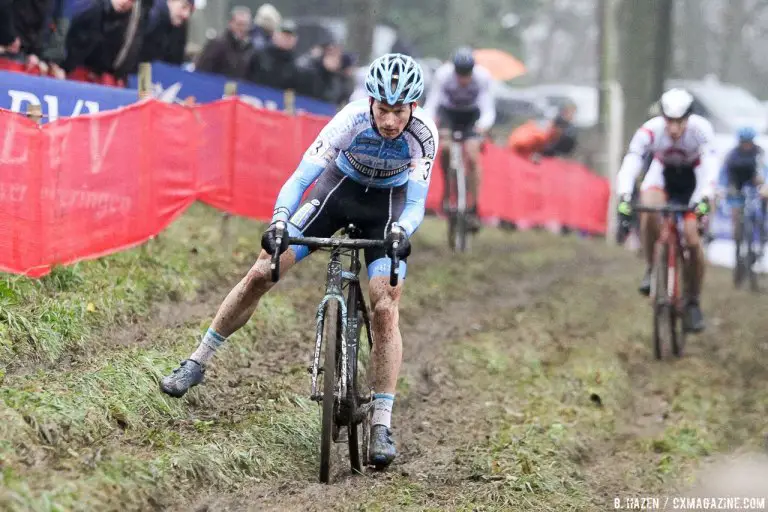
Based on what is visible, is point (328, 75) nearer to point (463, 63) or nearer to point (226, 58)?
point (226, 58)

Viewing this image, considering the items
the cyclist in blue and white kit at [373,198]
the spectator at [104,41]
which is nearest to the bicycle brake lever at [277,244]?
the cyclist in blue and white kit at [373,198]

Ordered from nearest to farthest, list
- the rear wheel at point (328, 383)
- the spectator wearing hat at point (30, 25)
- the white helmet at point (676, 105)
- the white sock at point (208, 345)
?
the rear wheel at point (328, 383), the white sock at point (208, 345), the spectator wearing hat at point (30, 25), the white helmet at point (676, 105)

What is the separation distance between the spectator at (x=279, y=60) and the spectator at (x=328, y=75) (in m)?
0.78

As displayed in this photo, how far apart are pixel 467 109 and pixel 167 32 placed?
12.4 ft

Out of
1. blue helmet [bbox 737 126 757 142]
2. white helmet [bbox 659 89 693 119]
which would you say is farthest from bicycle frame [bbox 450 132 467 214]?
blue helmet [bbox 737 126 757 142]

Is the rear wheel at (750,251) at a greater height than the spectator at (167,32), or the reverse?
the spectator at (167,32)

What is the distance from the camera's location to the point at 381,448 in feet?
21.0

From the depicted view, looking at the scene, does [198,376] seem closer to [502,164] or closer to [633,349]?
[633,349]

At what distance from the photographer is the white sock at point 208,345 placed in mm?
6625

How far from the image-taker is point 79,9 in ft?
35.0

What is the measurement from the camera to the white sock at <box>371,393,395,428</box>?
6465mm

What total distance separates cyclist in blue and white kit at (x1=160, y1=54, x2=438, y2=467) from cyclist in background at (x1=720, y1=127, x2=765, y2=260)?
11196 mm

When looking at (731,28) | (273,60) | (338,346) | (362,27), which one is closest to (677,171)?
(338,346)

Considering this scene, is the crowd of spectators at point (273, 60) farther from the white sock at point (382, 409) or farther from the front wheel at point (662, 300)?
the white sock at point (382, 409)
